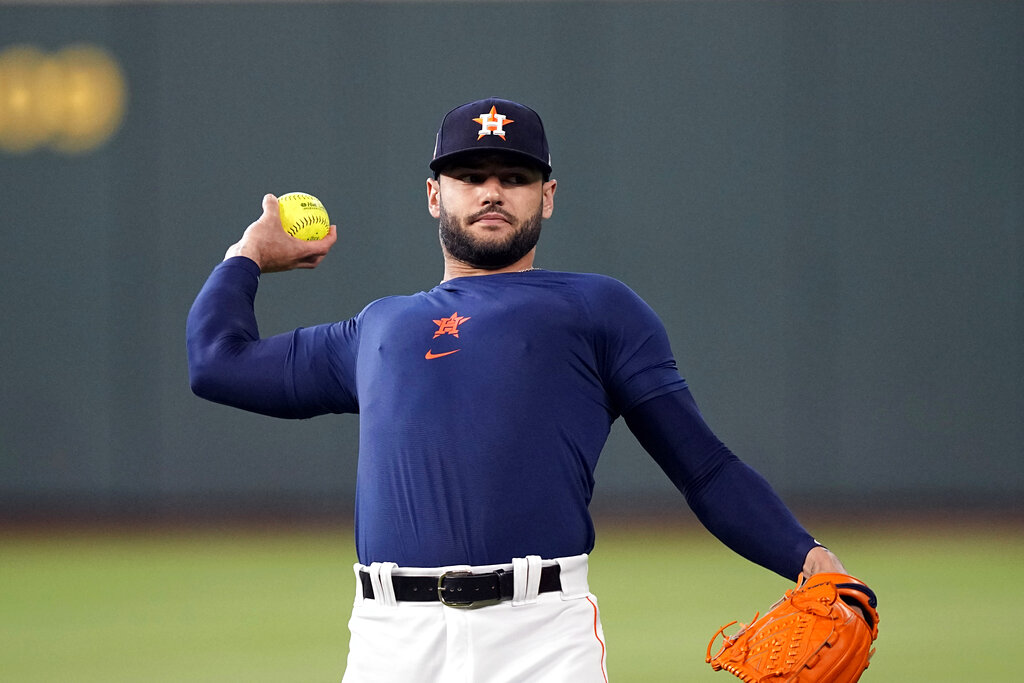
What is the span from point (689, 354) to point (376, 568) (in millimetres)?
9756

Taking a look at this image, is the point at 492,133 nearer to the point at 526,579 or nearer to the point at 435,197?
the point at 435,197

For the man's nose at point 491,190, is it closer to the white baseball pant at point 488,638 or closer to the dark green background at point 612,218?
the white baseball pant at point 488,638

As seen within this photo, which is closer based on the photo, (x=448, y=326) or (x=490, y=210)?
(x=448, y=326)

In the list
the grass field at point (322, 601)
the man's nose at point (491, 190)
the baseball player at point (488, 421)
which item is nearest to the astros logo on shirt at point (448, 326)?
the baseball player at point (488, 421)

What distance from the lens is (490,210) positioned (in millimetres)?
3264

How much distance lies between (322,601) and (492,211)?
5433mm

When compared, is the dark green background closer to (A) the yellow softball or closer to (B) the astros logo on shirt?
(A) the yellow softball

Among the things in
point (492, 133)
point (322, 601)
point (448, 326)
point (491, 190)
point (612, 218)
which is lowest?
point (322, 601)

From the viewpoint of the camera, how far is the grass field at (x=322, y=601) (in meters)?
6.49

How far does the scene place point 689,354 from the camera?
12.5 meters

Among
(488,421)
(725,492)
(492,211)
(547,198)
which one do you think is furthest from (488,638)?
(547,198)

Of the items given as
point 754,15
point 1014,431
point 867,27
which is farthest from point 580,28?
point 1014,431

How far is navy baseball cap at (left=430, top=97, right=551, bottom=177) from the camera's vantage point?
128 inches

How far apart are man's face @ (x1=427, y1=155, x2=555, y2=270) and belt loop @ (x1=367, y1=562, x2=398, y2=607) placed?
761mm
